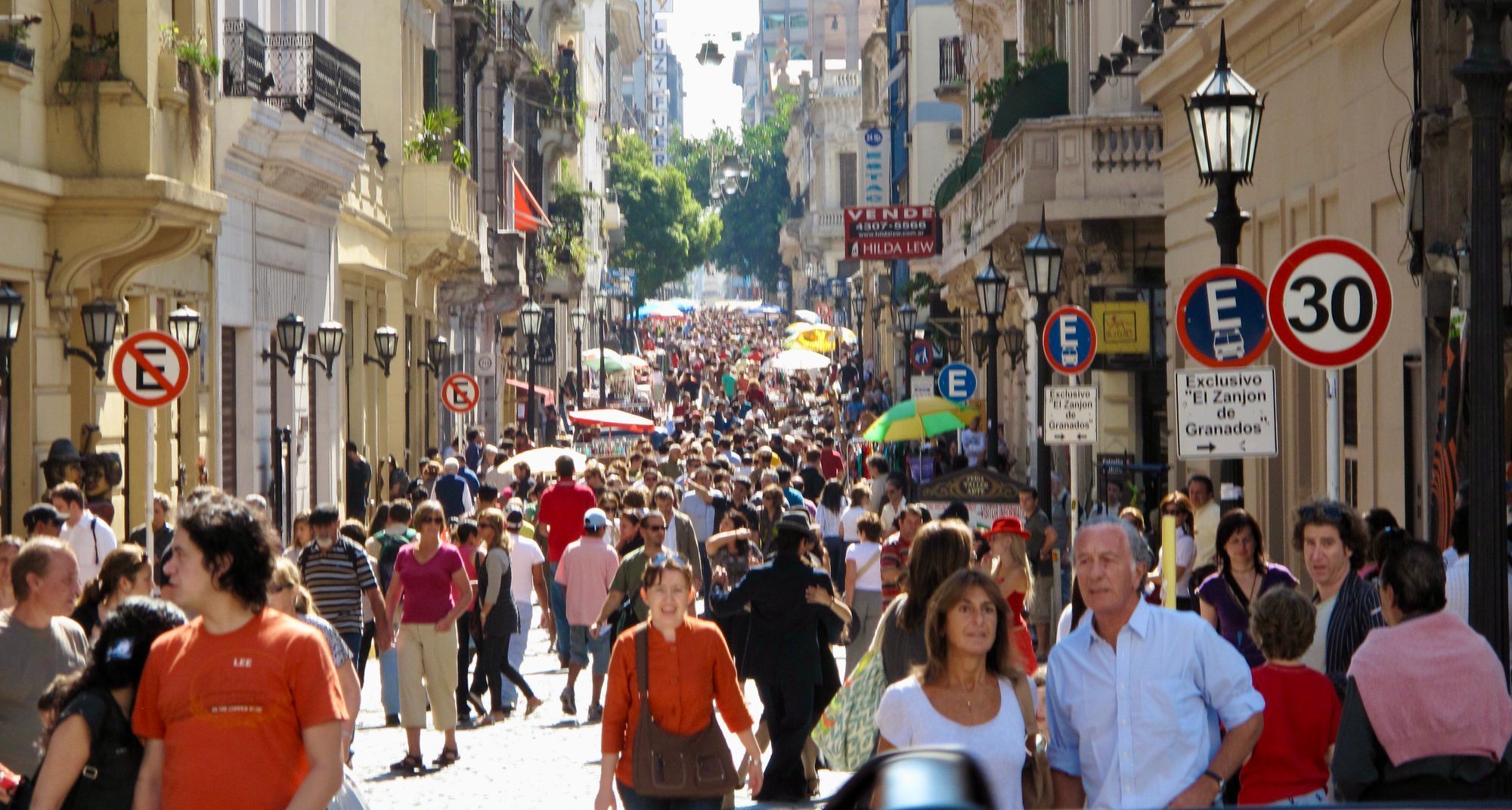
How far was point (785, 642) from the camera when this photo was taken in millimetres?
11844

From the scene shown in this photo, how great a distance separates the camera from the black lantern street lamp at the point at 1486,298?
26.6ft

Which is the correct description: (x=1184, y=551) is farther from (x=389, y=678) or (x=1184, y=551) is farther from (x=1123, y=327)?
(x=1123, y=327)

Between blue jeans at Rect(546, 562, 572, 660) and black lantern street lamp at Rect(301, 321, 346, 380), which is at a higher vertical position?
black lantern street lamp at Rect(301, 321, 346, 380)

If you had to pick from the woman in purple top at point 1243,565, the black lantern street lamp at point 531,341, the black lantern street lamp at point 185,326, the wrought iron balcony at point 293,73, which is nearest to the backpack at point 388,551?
the black lantern street lamp at point 185,326

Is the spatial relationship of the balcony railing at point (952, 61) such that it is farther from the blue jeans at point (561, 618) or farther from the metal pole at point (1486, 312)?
the metal pole at point (1486, 312)

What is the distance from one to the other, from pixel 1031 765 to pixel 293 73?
20.0 meters

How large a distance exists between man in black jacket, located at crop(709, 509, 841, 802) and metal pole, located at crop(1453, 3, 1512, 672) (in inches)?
163

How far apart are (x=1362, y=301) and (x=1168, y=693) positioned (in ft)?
13.3

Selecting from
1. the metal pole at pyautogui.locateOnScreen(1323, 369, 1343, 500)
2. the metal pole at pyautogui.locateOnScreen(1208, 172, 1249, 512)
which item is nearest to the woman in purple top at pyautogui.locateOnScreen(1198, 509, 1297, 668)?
the metal pole at pyautogui.locateOnScreen(1323, 369, 1343, 500)

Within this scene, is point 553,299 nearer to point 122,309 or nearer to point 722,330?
point 122,309

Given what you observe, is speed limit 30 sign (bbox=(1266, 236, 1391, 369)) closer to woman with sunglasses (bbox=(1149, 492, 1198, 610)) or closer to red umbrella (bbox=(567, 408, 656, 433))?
woman with sunglasses (bbox=(1149, 492, 1198, 610))

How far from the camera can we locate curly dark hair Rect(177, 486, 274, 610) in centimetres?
587

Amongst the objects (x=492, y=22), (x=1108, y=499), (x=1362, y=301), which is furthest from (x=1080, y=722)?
(x=492, y=22)

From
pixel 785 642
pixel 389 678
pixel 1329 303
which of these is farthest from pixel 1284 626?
pixel 389 678
